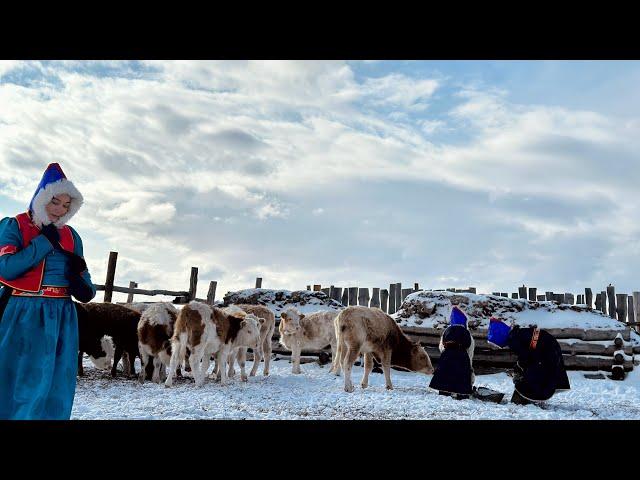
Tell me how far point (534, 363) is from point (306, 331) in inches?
238

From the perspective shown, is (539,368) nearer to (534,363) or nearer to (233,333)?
(534,363)

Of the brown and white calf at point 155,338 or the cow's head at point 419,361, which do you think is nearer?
the brown and white calf at point 155,338

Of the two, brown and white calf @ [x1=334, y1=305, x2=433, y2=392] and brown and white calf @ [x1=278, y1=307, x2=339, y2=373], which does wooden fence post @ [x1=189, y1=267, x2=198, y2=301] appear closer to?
brown and white calf @ [x1=278, y1=307, x2=339, y2=373]

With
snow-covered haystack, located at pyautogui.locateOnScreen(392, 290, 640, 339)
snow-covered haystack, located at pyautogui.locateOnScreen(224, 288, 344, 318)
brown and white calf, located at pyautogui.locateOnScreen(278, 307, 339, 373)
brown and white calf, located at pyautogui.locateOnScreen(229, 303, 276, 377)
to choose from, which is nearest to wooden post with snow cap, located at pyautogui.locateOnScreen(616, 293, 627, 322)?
snow-covered haystack, located at pyautogui.locateOnScreen(392, 290, 640, 339)

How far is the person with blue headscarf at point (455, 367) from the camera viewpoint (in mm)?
9133

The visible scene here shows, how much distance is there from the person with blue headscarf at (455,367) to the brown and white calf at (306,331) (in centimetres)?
415

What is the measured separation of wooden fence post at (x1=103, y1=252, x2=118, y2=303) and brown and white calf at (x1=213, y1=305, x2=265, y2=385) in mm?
8361

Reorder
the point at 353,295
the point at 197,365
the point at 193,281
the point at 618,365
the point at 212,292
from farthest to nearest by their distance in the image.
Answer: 1. the point at 353,295
2. the point at 212,292
3. the point at 193,281
4. the point at 618,365
5. the point at 197,365

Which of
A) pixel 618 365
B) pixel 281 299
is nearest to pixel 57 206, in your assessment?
pixel 281 299

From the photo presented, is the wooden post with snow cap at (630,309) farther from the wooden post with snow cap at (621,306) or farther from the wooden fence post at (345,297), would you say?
the wooden fence post at (345,297)

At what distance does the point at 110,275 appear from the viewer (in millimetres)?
18000

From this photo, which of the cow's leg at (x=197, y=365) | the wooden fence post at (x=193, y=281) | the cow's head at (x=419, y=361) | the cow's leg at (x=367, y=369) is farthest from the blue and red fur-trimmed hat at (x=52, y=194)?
the wooden fence post at (x=193, y=281)
